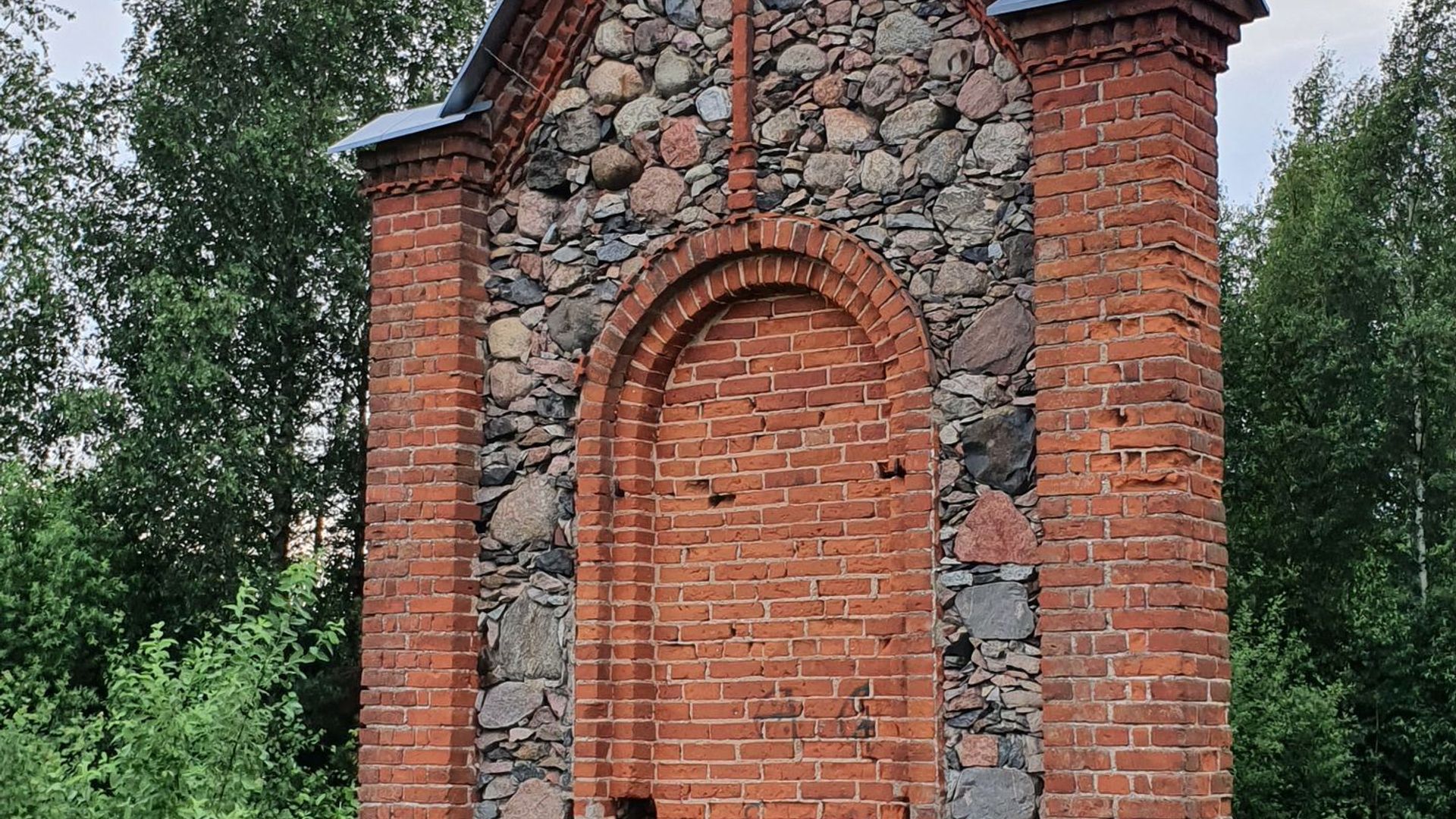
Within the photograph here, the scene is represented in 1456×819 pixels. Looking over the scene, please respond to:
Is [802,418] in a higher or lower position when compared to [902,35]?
lower

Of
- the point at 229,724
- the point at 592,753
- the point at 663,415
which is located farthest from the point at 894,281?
the point at 229,724

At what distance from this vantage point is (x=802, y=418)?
23.3 feet

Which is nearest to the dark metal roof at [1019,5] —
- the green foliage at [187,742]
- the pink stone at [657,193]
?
the pink stone at [657,193]

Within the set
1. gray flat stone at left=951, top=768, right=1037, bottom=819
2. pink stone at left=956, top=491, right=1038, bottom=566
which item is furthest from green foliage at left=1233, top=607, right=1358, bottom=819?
pink stone at left=956, top=491, right=1038, bottom=566

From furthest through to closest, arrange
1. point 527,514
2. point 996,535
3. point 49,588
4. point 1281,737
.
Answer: point 1281,737
point 49,588
point 527,514
point 996,535

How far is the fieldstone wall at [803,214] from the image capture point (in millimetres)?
6363

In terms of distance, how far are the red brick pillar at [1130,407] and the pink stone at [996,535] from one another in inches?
5.4

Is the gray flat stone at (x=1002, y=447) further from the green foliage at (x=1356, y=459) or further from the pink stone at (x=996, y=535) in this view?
the green foliage at (x=1356, y=459)

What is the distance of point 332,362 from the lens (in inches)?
789

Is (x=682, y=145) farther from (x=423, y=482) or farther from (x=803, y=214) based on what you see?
(x=423, y=482)

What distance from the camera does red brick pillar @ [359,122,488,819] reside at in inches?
294

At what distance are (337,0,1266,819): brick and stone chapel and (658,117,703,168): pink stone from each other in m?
0.02

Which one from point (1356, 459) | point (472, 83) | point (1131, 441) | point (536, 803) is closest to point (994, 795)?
point (1131, 441)

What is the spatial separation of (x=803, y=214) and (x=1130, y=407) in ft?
5.78
